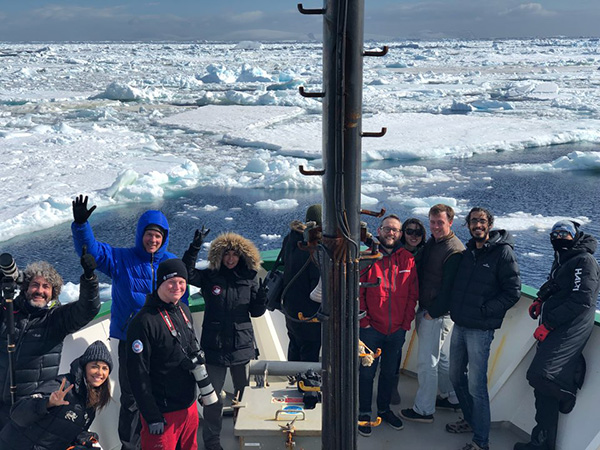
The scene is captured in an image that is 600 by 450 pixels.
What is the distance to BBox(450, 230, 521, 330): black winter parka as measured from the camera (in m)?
3.14

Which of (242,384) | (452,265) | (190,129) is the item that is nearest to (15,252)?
(242,384)

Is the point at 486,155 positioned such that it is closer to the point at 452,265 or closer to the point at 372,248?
the point at 452,265

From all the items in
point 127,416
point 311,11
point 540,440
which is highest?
point 311,11

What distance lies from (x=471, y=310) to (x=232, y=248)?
1.21m

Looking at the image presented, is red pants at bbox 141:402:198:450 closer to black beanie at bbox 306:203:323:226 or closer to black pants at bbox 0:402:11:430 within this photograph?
black pants at bbox 0:402:11:430

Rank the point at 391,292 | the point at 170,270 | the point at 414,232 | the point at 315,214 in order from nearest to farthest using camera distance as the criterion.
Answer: the point at 170,270 < the point at 315,214 < the point at 391,292 < the point at 414,232

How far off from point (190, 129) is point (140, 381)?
1690 cm

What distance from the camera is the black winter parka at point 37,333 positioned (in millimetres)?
2719

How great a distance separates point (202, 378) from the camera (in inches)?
108

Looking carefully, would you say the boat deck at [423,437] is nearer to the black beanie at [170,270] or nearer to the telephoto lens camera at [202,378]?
the telephoto lens camera at [202,378]

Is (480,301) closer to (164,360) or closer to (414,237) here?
(414,237)

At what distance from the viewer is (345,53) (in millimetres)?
1771

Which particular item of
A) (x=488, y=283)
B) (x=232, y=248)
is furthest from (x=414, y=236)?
(x=232, y=248)

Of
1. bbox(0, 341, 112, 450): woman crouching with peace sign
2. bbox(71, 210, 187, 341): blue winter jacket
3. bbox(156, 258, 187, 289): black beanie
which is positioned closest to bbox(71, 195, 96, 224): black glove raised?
bbox(71, 210, 187, 341): blue winter jacket
